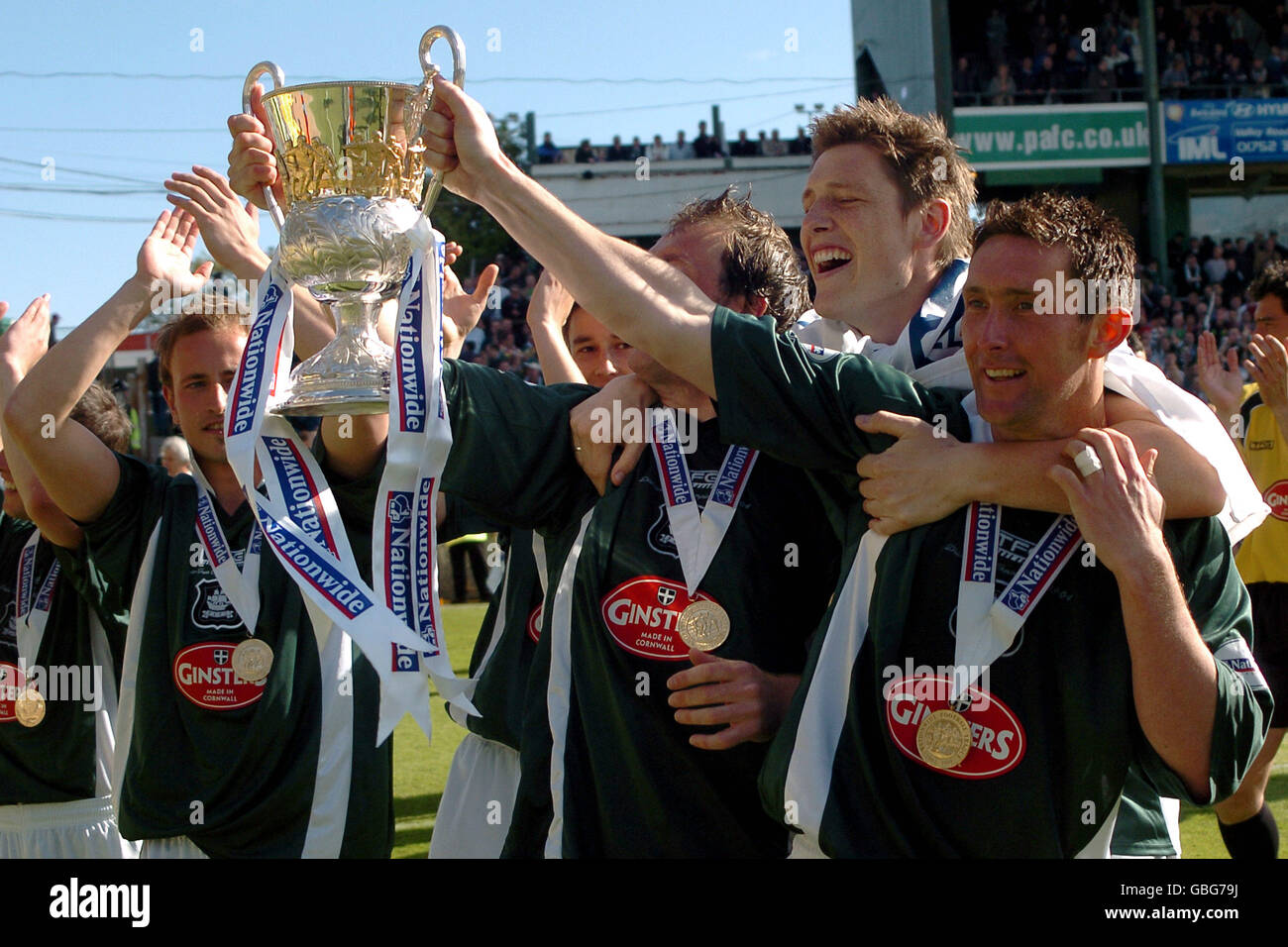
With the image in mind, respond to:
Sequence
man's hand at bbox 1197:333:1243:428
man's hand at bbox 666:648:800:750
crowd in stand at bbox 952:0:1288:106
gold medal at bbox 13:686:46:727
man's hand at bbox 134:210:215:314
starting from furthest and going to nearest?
crowd in stand at bbox 952:0:1288:106 < man's hand at bbox 1197:333:1243:428 < gold medal at bbox 13:686:46:727 < man's hand at bbox 134:210:215:314 < man's hand at bbox 666:648:800:750

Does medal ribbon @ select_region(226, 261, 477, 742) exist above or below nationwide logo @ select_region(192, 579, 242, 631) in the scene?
above

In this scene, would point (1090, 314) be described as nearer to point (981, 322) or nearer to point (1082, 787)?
point (981, 322)

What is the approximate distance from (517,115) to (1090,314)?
132 ft

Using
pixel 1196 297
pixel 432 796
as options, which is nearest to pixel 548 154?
pixel 1196 297

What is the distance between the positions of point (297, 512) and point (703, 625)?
31.2 inches

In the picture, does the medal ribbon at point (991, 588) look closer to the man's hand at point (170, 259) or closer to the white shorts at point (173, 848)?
the white shorts at point (173, 848)

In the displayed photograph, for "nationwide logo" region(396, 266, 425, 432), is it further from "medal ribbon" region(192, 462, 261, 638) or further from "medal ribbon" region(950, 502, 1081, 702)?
"medal ribbon" region(192, 462, 261, 638)

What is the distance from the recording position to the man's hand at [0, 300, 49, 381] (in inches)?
144

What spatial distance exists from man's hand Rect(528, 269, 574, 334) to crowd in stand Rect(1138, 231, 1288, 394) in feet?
56.5

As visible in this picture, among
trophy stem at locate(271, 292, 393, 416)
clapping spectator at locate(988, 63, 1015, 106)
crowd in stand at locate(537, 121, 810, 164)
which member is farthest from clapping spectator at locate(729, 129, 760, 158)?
trophy stem at locate(271, 292, 393, 416)

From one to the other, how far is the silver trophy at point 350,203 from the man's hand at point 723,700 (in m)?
0.73

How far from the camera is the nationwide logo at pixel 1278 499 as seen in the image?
5695 mm

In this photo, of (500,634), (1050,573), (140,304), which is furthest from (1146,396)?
(140,304)
